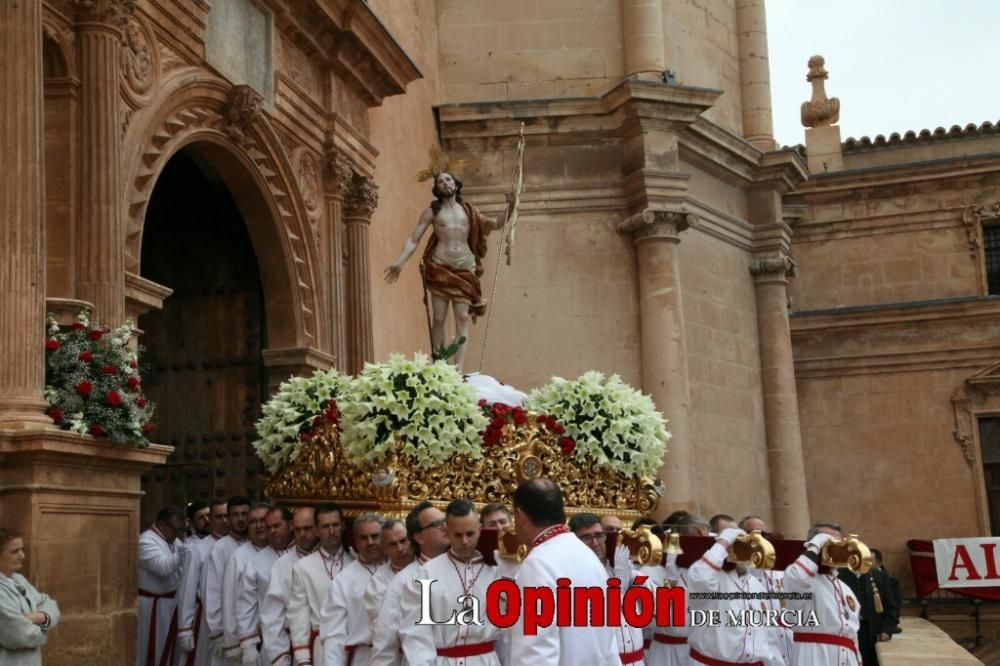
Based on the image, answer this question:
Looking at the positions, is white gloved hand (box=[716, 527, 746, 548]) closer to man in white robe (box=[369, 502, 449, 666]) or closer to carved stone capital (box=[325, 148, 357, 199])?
man in white robe (box=[369, 502, 449, 666])

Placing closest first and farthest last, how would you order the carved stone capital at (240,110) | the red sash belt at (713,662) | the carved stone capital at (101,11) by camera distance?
the red sash belt at (713,662) → the carved stone capital at (101,11) → the carved stone capital at (240,110)

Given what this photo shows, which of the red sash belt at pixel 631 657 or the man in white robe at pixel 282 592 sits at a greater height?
the man in white robe at pixel 282 592

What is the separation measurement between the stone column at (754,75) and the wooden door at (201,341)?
10218 mm

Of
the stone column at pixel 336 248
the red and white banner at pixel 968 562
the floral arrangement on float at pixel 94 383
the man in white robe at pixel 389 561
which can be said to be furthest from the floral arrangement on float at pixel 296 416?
the red and white banner at pixel 968 562

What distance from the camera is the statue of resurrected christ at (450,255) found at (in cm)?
1024

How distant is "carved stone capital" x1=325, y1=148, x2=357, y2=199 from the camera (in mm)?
13336

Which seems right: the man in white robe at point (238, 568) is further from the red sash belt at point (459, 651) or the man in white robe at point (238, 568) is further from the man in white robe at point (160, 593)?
the red sash belt at point (459, 651)

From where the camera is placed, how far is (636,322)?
1756cm

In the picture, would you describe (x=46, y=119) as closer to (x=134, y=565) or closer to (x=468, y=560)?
(x=134, y=565)

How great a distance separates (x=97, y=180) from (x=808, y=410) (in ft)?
55.1

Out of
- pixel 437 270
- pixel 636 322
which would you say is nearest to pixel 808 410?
pixel 636 322

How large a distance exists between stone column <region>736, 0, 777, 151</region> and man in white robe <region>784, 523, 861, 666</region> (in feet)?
42.0

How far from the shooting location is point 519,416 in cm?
885

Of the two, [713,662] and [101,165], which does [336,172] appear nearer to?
[101,165]
